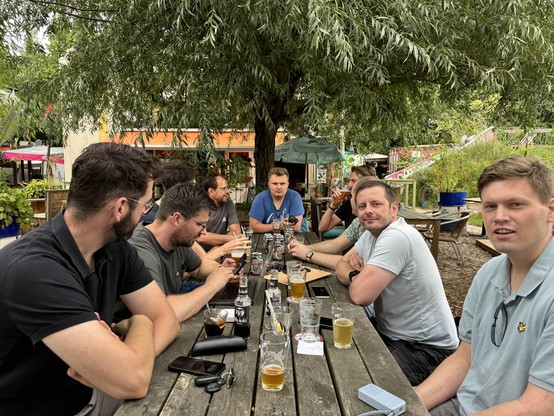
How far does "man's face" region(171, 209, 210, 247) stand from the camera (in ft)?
8.29

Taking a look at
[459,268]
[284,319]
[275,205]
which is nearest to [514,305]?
[284,319]

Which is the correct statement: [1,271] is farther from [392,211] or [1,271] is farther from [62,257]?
[392,211]

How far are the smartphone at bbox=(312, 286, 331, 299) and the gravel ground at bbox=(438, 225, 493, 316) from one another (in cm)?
266

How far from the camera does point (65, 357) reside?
137cm

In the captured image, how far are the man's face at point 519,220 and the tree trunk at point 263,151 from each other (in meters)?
5.75

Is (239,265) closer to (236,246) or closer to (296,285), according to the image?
(236,246)

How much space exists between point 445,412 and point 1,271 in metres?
1.88

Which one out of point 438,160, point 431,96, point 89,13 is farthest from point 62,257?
point 438,160

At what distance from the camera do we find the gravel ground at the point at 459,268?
536 centimetres

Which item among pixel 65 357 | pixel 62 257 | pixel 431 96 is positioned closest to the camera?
pixel 65 357

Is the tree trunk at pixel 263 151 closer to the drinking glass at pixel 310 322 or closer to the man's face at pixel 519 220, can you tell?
the drinking glass at pixel 310 322

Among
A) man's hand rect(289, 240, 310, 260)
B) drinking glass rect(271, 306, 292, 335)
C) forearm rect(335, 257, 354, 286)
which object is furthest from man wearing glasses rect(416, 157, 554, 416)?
man's hand rect(289, 240, 310, 260)

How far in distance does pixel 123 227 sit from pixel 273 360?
79 centimetres

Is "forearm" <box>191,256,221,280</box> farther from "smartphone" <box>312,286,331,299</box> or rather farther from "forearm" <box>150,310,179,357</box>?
"forearm" <box>150,310,179,357</box>
